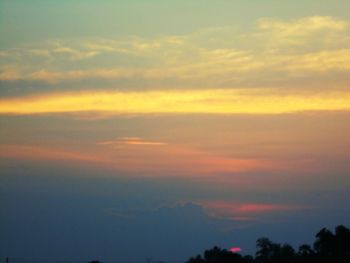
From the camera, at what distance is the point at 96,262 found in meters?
107

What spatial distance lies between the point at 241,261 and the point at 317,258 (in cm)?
1115

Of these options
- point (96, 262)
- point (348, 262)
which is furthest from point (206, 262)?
point (348, 262)

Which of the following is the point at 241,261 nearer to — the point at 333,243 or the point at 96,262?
the point at 333,243

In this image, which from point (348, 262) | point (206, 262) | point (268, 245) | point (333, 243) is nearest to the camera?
point (348, 262)

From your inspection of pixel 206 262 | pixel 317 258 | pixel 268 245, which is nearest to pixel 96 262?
pixel 206 262

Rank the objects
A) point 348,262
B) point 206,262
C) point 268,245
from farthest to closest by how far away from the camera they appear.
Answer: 1. point 268,245
2. point 206,262
3. point 348,262

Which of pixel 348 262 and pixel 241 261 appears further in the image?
pixel 241 261

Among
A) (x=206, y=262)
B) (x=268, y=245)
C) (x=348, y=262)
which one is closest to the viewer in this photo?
(x=348, y=262)

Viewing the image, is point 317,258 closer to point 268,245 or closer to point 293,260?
point 293,260

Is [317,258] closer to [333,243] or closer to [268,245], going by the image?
[333,243]

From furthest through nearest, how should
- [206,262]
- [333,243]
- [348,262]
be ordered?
[206,262]
[333,243]
[348,262]

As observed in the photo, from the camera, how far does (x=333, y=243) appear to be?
305 ft

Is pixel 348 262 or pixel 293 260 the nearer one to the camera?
pixel 348 262

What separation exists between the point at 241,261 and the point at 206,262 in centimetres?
844
